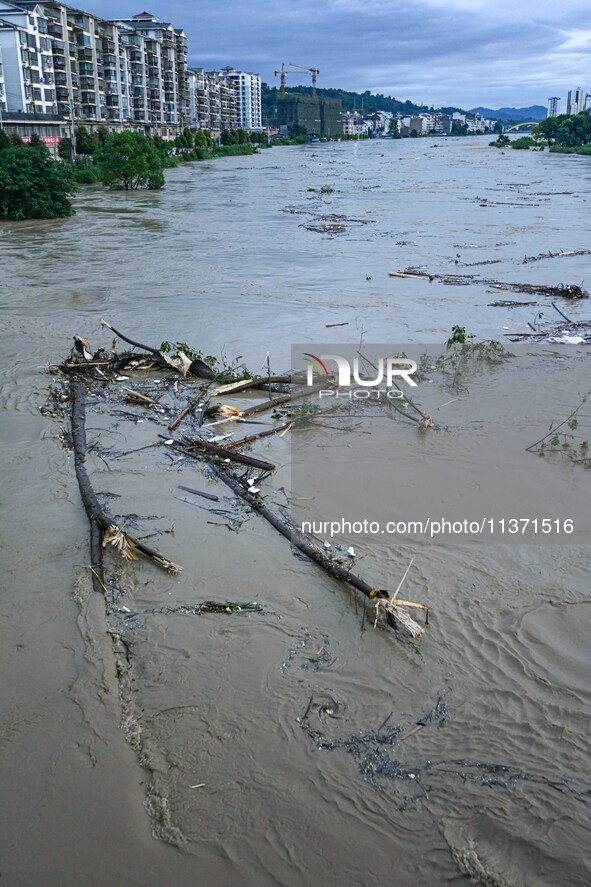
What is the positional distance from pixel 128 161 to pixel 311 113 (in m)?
160

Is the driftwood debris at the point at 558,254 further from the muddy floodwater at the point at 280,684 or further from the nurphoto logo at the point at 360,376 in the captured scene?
the muddy floodwater at the point at 280,684

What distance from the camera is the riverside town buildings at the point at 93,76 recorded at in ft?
193

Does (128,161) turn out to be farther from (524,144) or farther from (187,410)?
(524,144)

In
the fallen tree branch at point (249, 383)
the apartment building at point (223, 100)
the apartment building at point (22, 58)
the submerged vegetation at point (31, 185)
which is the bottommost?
the fallen tree branch at point (249, 383)

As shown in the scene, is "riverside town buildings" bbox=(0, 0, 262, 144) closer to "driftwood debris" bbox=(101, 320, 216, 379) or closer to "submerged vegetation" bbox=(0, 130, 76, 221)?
"submerged vegetation" bbox=(0, 130, 76, 221)

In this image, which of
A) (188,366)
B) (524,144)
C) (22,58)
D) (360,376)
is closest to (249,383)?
(188,366)

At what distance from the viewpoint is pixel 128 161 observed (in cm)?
3831

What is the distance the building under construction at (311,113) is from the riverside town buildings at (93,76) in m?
45.7

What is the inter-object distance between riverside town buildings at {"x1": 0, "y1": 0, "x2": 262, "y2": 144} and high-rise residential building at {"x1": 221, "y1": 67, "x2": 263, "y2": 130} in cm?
3048

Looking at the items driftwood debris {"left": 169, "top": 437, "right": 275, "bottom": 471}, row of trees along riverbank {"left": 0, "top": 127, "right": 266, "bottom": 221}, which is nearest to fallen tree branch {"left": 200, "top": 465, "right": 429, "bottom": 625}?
driftwood debris {"left": 169, "top": 437, "right": 275, "bottom": 471}

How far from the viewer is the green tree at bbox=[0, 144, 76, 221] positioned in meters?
27.0

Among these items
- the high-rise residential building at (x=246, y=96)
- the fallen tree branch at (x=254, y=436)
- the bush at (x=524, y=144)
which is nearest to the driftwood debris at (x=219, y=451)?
the fallen tree branch at (x=254, y=436)

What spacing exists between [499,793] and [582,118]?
99.6 meters

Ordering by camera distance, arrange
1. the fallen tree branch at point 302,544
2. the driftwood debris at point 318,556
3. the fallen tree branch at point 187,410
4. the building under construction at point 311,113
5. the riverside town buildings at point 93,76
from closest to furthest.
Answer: the driftwood debris at point 318,556 < the fallen tree branch at point 302,544 < the fallen tree branch at point 187,410 < the riverside town buildings at point 93,76 < the building under construction at point 311,113
